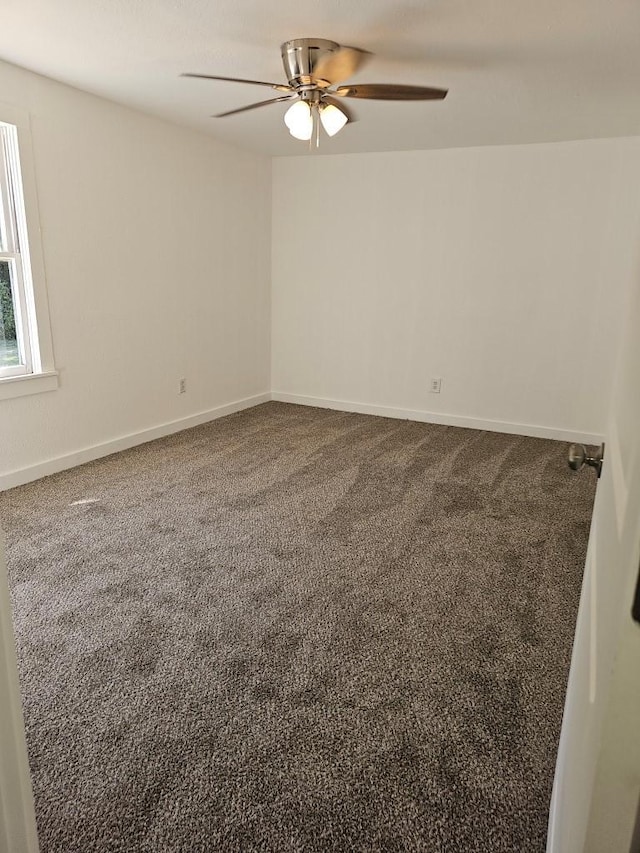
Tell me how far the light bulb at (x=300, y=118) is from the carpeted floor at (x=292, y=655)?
1922mm

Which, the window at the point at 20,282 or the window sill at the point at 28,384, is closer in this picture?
the window at the point at 20,282

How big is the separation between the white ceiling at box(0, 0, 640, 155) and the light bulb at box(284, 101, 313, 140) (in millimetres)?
266

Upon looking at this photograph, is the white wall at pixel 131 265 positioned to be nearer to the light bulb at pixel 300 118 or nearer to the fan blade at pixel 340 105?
the fan blade at pixel 340 105

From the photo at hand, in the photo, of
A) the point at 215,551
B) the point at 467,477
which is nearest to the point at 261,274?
the point at 467,477

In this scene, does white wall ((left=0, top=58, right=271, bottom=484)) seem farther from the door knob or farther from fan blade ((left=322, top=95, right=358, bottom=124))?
the door knob

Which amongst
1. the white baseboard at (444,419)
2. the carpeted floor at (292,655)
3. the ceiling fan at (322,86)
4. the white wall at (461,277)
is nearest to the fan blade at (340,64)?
the ceiling fan at (322,86)

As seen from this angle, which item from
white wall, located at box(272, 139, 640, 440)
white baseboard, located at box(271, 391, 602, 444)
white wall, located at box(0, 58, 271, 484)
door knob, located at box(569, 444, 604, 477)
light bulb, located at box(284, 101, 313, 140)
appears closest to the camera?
door knob, located at box(569, 444, 604, 477)

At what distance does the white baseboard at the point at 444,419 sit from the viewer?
4372mm

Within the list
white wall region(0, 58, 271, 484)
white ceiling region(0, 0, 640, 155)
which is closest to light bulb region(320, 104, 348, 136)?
white ceiling region(0, 0, 640, 155)

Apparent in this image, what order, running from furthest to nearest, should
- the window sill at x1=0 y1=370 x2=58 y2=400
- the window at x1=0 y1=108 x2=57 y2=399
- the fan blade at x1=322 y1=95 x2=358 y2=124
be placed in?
the window sill at x1=0 y1=370 x2=58 y2=400, the window at x1=0 y1=108 x2=57 y2=399, the fan blade at x1=322 y1=95 x2=358 y2=124

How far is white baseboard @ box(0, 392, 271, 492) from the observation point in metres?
3.21

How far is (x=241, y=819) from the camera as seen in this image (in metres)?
1.26

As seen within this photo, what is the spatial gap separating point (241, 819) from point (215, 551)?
4.32 feet

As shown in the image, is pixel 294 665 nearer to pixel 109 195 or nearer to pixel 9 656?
pixel 9 656
